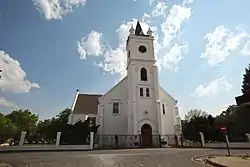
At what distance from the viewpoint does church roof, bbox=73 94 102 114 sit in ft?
158

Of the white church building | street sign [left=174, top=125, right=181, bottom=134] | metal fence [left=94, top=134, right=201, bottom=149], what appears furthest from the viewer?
street sign [left=174, top=125, right=181, bottom=134]

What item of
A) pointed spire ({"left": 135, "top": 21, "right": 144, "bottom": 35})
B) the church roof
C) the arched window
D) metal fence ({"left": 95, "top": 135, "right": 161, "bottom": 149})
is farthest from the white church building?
the church roof

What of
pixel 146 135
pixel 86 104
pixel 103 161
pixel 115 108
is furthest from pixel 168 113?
pixel 103 161

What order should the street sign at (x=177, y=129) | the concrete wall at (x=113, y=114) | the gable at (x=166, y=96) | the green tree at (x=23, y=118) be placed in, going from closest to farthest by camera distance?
the concrete wall at (x=113, y=114) → the street sign at (x=177, y=129) → the gable at (x=166, y=96) → the green tree at (x=23, y=118)

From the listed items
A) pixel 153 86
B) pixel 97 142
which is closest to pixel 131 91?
pixel 153 86

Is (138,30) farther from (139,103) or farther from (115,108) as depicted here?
(115,108)

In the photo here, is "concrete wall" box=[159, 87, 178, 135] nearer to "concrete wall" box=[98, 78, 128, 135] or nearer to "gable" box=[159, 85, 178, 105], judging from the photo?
"gable" box=[159, 85, 178, 105]

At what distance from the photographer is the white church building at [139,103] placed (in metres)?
37.8

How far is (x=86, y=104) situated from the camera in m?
50.6

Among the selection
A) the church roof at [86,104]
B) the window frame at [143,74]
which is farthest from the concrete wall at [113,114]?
the church roof at [86,104]

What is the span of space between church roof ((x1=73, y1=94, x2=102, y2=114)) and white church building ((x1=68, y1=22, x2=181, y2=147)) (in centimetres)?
830

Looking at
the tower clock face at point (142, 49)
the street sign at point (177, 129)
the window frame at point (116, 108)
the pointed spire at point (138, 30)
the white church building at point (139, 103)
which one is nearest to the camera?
the white church building at point (139, 103)

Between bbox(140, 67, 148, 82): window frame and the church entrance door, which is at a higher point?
bbox(140, 67, 148, 82): window frame

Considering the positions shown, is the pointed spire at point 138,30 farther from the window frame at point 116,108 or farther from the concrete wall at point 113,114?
the window frame at point 116,108
